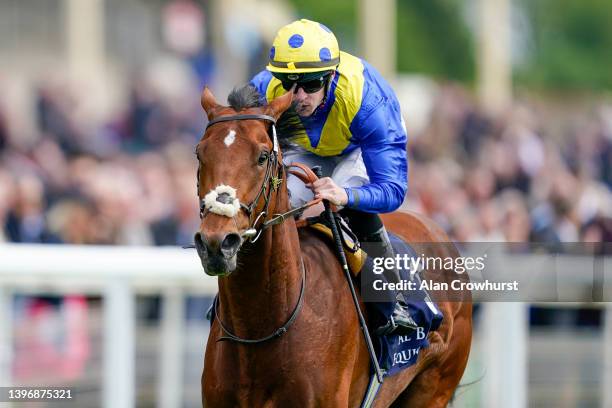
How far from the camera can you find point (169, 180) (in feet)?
39.4

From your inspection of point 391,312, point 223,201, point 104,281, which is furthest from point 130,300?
point 223,201

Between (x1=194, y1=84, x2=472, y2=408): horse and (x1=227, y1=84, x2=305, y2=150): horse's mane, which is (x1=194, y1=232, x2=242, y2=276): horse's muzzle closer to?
(x1=194, y1=84, x2=472, y2=408): horse

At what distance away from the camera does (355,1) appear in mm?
41125

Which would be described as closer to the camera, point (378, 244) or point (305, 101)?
point (305, 101)

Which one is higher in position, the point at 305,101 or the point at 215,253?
the point at 305,101

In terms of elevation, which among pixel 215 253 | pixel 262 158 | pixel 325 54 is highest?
pixel 325 54

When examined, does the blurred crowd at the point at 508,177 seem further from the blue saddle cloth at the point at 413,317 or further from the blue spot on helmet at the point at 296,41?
the blue spot on helmet at the point at 296,41

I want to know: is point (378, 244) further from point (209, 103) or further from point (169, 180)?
point (169, 180)

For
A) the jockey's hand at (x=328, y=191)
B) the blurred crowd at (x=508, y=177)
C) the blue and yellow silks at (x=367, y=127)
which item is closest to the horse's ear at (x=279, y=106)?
the jockey's hand at (x=328, y=191)

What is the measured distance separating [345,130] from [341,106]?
0.49ft

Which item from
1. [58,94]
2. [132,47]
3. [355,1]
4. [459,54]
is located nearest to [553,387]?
[58,94]

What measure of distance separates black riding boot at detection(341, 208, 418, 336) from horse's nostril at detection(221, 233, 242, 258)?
1.26 m

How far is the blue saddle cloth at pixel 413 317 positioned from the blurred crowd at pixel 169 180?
4326 mm

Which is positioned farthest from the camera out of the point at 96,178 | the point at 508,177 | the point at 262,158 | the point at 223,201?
the point at 508,177
